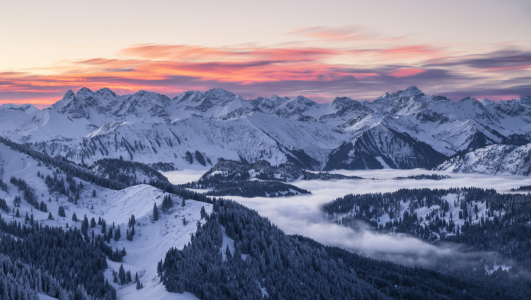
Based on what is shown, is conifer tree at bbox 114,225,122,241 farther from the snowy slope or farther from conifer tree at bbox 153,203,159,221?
conifer tree at bbox 153,203,159,221

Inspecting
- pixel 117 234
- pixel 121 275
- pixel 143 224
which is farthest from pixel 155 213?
pixel 121 275

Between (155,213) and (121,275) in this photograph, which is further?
(155,213)

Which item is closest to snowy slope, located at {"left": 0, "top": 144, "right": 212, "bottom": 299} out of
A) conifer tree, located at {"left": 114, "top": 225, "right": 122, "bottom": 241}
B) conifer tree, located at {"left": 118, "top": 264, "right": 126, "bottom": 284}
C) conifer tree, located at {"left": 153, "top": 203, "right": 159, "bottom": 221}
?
conifer tree, located at {"left": 114, "top": 225, "right": 122, "bottom": 241}

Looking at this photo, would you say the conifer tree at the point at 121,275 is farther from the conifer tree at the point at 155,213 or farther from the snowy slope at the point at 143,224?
the conifer tree at the point at 155,213

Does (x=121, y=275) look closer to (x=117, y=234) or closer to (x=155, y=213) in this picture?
(x=117, y=234)

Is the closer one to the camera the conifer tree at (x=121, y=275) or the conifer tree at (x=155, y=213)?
the conifer tree at (x=121, y=275)

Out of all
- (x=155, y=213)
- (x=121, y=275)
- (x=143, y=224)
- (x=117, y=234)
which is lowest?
(x=121, y=275)

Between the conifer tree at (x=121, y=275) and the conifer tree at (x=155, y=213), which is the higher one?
the conifer tree at (x=155, y=213)

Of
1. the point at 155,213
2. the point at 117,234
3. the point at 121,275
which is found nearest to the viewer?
the point at 121,275

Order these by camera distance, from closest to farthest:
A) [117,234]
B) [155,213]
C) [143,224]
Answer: [117,234], [143,224], [155,213]

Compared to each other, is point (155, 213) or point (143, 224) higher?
point (155, 213)

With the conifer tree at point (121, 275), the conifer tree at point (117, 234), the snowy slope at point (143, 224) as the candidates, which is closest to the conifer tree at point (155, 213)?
the snowy slope at point (143, 224)

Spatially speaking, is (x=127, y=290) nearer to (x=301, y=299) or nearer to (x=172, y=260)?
(x=172, y=260)

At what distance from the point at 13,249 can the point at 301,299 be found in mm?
89449
